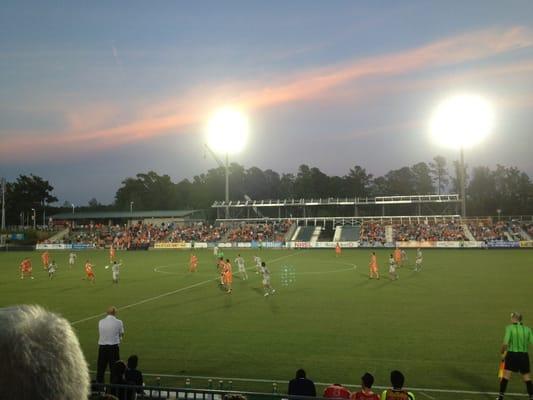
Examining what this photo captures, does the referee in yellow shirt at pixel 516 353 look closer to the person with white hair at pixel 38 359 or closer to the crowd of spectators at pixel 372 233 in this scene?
the person with white hair at pixel 38 359

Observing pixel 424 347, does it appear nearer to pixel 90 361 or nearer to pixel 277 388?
pixel 277 388

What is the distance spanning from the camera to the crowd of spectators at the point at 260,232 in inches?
2854

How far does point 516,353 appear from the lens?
10.3 metres

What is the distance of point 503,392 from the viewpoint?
10117mm

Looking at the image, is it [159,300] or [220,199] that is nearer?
[159,300]

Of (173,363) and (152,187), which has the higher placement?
(152,187)

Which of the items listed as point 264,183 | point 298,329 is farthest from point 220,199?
point 298,329

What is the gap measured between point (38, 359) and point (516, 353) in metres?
10.9

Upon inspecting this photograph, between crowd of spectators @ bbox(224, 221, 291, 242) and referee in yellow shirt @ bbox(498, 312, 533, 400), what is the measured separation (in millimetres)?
60582

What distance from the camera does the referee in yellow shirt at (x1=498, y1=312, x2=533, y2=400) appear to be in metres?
10.2

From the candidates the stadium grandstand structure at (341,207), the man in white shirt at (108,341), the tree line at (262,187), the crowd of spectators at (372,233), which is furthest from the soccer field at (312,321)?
the tree line at (262,187)

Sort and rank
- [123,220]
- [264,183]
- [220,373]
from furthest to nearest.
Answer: [264,183], [123,220], [220,373]

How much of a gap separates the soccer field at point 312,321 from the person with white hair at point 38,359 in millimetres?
9738

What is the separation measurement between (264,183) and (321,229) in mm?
59385
